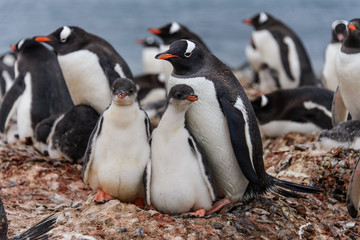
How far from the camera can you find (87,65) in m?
5.89

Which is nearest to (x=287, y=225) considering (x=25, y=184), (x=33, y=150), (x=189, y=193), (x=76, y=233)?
(x=189, y=193)

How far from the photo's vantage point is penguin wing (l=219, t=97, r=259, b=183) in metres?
4.16

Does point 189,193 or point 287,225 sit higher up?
point 189,193

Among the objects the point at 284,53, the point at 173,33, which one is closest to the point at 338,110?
the point at 173,33

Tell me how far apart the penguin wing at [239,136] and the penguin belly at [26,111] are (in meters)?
3.31

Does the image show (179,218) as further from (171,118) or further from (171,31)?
(171,31)

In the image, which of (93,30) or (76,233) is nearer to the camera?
(76,233)

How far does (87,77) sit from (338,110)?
2.67 metres

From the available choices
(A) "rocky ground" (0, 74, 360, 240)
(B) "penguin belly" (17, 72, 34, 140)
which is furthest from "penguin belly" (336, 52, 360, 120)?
(B) "penguin belly" (17, 72, 34, 140)

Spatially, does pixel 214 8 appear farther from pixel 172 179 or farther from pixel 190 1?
pixel 172 179

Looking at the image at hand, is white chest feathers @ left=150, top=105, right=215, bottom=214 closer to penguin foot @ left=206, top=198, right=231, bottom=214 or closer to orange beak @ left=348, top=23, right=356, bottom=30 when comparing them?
penguin foot @ left=206, top=198, right=231, bottom=214

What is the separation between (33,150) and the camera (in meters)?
6.39

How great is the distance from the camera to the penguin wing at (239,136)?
13.6 feet

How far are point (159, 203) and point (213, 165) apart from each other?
0.50 m
